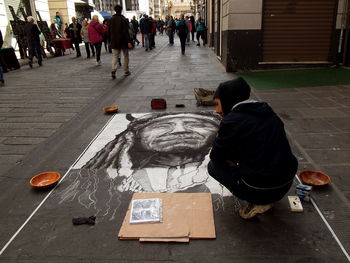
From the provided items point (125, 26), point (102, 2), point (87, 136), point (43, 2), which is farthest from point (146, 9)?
point (87, 136)

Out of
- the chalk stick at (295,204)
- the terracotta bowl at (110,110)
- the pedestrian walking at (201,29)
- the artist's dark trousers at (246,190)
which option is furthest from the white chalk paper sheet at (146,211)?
the pedestrian walking at (201,29)

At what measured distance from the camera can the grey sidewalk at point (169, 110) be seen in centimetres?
225

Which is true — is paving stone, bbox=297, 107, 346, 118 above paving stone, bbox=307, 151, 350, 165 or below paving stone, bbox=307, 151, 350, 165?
above

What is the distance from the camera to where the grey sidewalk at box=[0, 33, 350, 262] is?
225 cm

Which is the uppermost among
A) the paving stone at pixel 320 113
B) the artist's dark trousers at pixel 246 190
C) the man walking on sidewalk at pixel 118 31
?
the man walking on sidewalk at pixel 118 31

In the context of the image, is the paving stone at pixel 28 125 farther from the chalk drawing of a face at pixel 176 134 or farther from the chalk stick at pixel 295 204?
the chalk stick at pixel 295 204

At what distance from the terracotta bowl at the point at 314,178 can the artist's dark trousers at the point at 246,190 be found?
2.31 feet

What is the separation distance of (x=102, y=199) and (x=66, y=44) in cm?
Result: 1481

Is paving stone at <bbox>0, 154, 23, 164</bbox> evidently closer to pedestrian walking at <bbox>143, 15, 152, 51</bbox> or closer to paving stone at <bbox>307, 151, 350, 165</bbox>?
paving stone at <bbox>307, 151, 350, 165</bbox>

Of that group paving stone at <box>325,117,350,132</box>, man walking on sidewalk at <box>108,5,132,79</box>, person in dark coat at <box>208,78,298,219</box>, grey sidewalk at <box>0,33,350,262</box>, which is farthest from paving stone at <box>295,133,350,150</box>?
man walking on sidewalk at <box>108,5,132,79</box>

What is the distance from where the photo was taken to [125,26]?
28.3 feet

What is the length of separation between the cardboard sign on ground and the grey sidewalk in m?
0.08

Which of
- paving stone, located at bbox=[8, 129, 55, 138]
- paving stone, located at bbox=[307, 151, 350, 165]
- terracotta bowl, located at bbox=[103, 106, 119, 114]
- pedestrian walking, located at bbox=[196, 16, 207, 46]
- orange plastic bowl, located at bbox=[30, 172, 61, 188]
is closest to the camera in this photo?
orange plastic bowl, located at bbox=[30, 172, 61, 188]

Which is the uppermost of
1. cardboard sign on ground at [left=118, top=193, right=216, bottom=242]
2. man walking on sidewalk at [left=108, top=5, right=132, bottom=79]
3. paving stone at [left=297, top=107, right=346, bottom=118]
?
man walking on sidewalk at [left=108, top=5, right=132, bottom=79]
